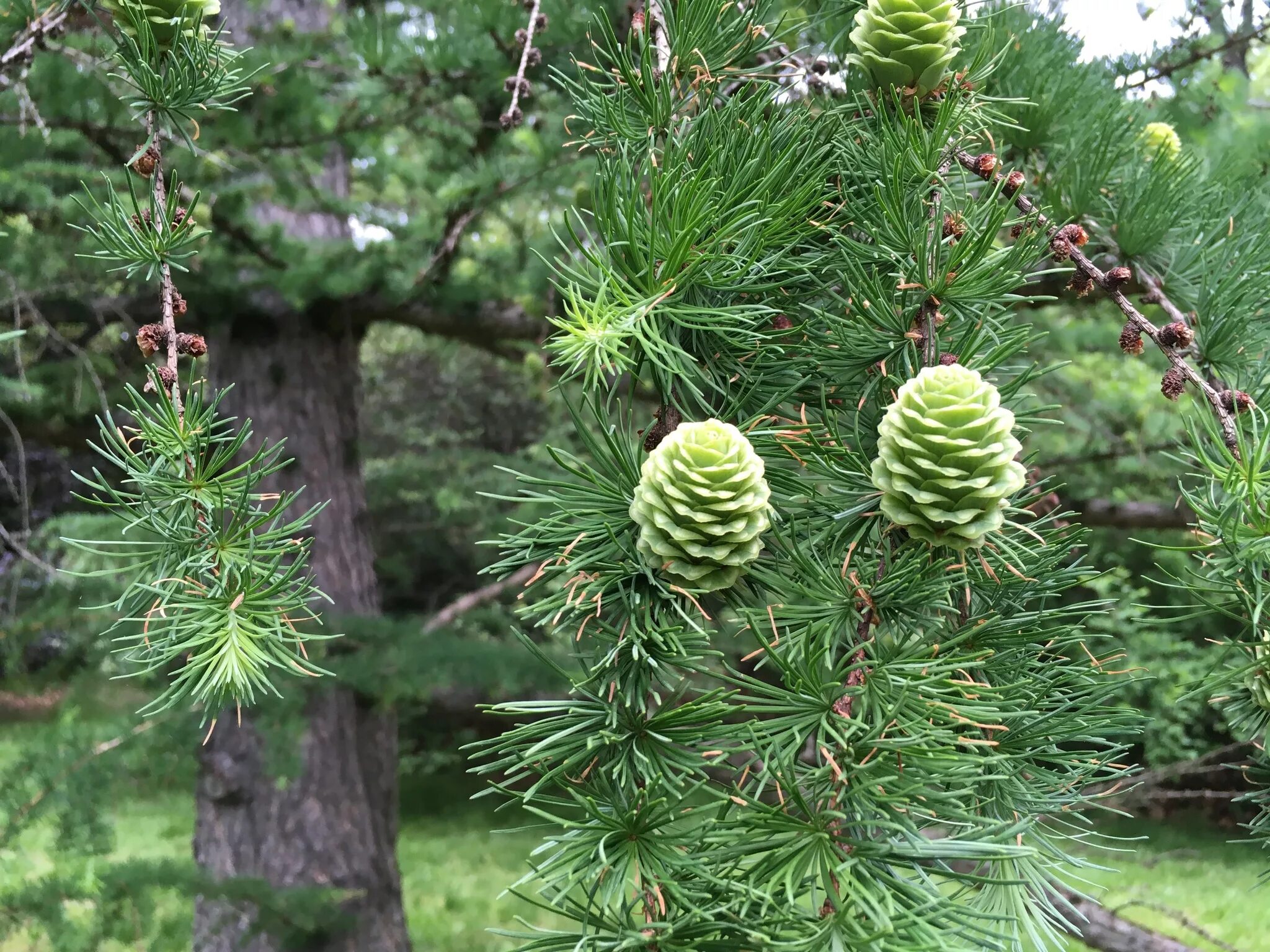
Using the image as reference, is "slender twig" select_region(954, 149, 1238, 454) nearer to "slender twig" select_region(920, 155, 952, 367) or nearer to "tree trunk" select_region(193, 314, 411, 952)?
"slender twig" select_region(920, 155, 952, 367)

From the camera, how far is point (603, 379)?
0.49 metres

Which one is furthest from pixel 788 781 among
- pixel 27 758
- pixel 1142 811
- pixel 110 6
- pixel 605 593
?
pixel 1142 811

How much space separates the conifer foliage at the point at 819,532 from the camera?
0.42m

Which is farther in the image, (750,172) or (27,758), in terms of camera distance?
(27,758)

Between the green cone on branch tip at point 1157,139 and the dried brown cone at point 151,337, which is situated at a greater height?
the green cone on branch tip at point 1157,139

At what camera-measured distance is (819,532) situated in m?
0.53

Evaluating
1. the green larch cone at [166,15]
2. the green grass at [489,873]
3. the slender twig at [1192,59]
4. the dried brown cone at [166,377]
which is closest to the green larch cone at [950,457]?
the dried brown cone at [166,377]

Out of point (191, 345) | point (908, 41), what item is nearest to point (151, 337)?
point (191, 345)

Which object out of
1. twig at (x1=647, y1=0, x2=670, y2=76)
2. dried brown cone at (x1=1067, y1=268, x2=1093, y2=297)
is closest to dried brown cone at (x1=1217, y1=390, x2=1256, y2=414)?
dried brown cone at (x1=1067, y1=268, x2=1093, y2=297)

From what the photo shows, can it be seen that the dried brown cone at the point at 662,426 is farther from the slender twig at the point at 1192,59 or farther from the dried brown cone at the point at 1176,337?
the slender twig at the point at 1192,59

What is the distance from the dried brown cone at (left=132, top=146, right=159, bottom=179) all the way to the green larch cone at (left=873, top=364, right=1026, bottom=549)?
49cm

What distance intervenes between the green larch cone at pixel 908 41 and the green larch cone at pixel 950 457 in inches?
11.1

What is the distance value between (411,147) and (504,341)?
7.11 feet

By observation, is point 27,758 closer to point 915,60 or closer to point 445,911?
point 915,60
